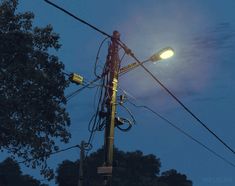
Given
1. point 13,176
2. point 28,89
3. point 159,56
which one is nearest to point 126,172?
point 13,176

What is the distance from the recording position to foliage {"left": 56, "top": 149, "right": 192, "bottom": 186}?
64.9 meters

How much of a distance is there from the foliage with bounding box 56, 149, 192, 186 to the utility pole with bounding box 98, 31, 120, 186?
47600 mm

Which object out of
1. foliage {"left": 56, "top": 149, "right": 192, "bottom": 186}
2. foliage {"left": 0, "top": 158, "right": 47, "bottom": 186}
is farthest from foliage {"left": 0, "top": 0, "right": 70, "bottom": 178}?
foliage {"left": 0, "top": 158, "right": 47, "bottom": 186}

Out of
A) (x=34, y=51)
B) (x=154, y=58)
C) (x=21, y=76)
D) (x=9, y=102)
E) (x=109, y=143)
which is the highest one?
(x=34, y=51)

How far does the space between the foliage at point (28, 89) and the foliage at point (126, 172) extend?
1562 inches

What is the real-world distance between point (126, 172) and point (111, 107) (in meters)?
54.8

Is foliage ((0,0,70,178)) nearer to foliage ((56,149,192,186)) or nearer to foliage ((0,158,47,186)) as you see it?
foliage ((56,149,192,186))

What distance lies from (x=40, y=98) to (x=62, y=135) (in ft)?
8.37

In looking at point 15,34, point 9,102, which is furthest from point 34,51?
point 9,102

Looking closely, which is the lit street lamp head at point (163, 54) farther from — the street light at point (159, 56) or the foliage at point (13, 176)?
the foliage at point (13, 176)

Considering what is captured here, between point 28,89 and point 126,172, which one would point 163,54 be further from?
point 126,172

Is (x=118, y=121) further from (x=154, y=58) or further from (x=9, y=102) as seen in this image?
(x=9, y=102)

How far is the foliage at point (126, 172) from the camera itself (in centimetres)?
6488

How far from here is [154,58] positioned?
14062mm
